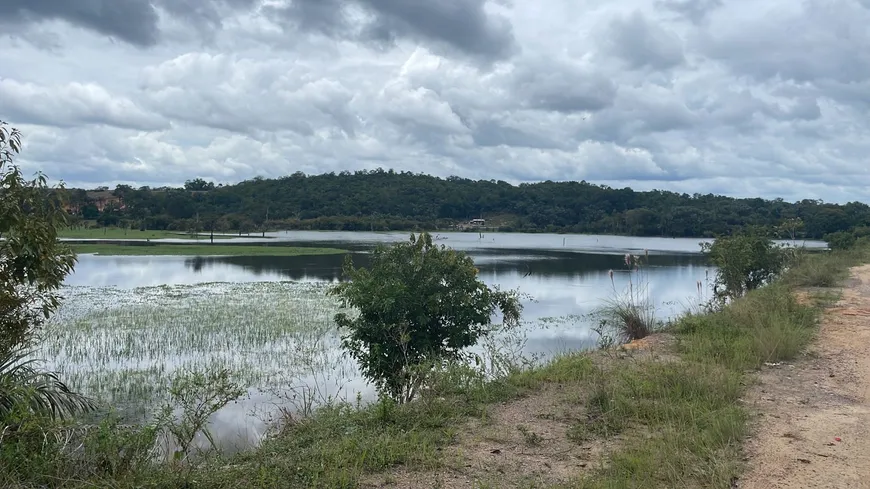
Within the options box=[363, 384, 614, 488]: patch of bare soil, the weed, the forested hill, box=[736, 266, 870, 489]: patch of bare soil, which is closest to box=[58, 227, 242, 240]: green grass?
the forested hill

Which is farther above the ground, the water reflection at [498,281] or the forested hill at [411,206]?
the forested hill at [411,206]

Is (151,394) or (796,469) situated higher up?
(796,469)

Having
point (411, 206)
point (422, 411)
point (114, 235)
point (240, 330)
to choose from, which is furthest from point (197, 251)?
point (411, 206)

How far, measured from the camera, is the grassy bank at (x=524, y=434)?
4.57 metres

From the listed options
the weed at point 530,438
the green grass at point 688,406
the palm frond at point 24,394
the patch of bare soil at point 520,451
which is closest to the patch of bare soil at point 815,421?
the green grass at point 688,406

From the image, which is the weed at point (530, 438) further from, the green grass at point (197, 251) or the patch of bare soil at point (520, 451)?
the green grass at point (197, 251)

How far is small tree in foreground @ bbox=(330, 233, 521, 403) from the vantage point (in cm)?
984

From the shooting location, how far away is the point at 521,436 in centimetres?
584

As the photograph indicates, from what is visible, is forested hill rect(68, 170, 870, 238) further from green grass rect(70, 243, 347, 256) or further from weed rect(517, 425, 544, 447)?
weed rect(517, 425, 544, 447)

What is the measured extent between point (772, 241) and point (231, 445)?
21269 mm

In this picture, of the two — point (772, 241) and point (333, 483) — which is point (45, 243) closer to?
point (333, 483)

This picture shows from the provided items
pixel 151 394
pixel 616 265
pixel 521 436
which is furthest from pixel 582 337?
pixel 616 265

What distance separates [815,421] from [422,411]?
12.4 feet

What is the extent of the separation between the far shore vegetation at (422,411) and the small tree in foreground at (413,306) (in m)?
0.03
